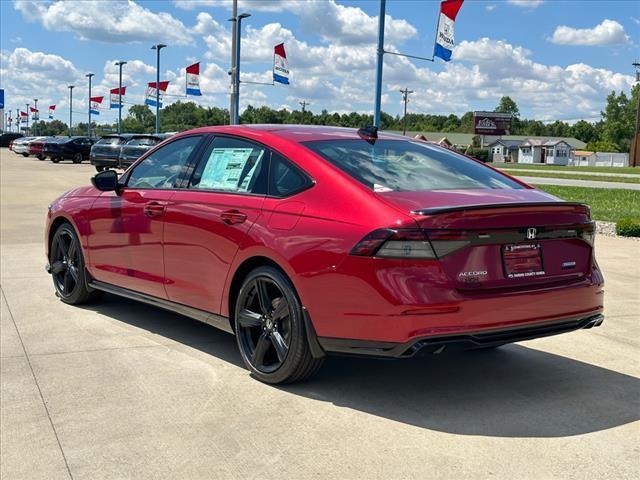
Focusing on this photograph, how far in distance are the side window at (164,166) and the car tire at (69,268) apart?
3.36ft

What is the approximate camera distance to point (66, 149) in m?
43.2

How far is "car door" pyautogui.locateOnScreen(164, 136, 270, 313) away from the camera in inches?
185

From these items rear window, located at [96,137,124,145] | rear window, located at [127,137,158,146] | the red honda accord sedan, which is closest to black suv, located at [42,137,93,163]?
rear window, located at [96,137,124,145]

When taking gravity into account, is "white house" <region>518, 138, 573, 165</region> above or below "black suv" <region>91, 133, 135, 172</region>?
above

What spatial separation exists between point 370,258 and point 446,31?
16.4 m

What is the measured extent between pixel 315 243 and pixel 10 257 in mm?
6467

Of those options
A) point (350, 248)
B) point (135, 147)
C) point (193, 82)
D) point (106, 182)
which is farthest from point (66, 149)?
point (350, 248)

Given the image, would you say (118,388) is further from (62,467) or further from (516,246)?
(516,246)

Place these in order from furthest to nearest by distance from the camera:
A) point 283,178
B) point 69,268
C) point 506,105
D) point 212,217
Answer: point 506,105 < point 69,268 < point 212,217 < point 283,178

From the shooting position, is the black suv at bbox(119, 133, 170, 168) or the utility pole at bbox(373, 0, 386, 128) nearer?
the utility pole at bbox(373, 0, 386, 128)

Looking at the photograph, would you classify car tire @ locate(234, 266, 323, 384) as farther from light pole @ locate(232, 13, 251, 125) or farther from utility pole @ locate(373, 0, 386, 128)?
light pole @ locate(232, 13, 251, 125)

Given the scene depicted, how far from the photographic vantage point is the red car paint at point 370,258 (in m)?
3.80

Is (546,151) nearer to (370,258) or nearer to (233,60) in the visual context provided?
(233,60)

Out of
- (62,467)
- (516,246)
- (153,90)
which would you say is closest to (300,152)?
(516,246)
